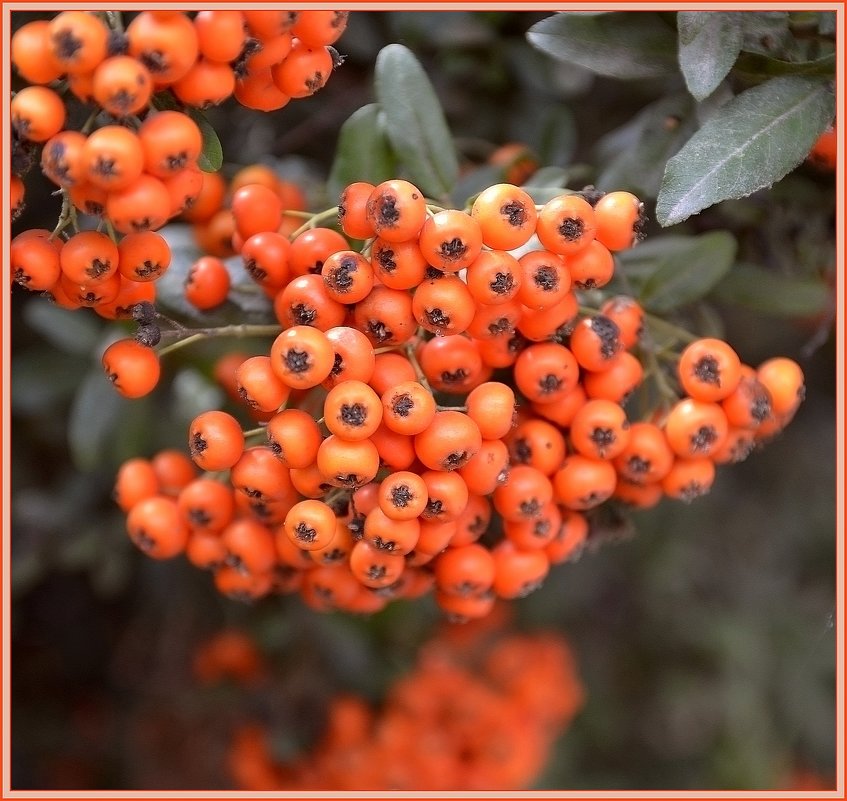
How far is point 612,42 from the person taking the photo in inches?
65.7

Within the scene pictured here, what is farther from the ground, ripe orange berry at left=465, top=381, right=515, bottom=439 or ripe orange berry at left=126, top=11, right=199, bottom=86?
ripe orange berry at left=126, top=11, right=199, bottom=86

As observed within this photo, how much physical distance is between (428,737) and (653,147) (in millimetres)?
1836

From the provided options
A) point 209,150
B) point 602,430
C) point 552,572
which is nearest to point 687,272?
point 602,430

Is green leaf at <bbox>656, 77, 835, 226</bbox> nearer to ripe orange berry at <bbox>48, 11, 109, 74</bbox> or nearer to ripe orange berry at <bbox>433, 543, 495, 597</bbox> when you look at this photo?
ripe orange berry at <bbox>433, 543, 495, 597</bbox>

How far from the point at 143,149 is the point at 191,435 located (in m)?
0.50

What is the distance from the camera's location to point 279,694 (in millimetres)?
2789

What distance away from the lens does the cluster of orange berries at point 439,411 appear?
1.35m

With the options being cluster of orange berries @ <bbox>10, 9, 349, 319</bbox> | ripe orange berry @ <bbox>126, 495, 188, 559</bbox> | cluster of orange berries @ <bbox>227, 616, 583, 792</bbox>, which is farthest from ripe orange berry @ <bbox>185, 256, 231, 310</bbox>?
cluster of orange berries @ <bbox>227, 616, 583, 792</bbox>

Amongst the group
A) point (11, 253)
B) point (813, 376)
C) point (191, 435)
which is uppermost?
point (11, 253)

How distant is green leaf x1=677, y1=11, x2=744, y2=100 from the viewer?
1496mm

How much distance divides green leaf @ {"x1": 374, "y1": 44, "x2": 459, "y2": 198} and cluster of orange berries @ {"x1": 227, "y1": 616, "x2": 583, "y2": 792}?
5.47 feet

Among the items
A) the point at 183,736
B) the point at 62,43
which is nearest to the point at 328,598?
the point at 62,43

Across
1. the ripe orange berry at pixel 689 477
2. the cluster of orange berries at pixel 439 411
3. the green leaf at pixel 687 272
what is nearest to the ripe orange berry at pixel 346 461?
the cluster of orange berries at pixel 439 411

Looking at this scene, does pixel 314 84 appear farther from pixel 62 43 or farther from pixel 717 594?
pixel 717 594
